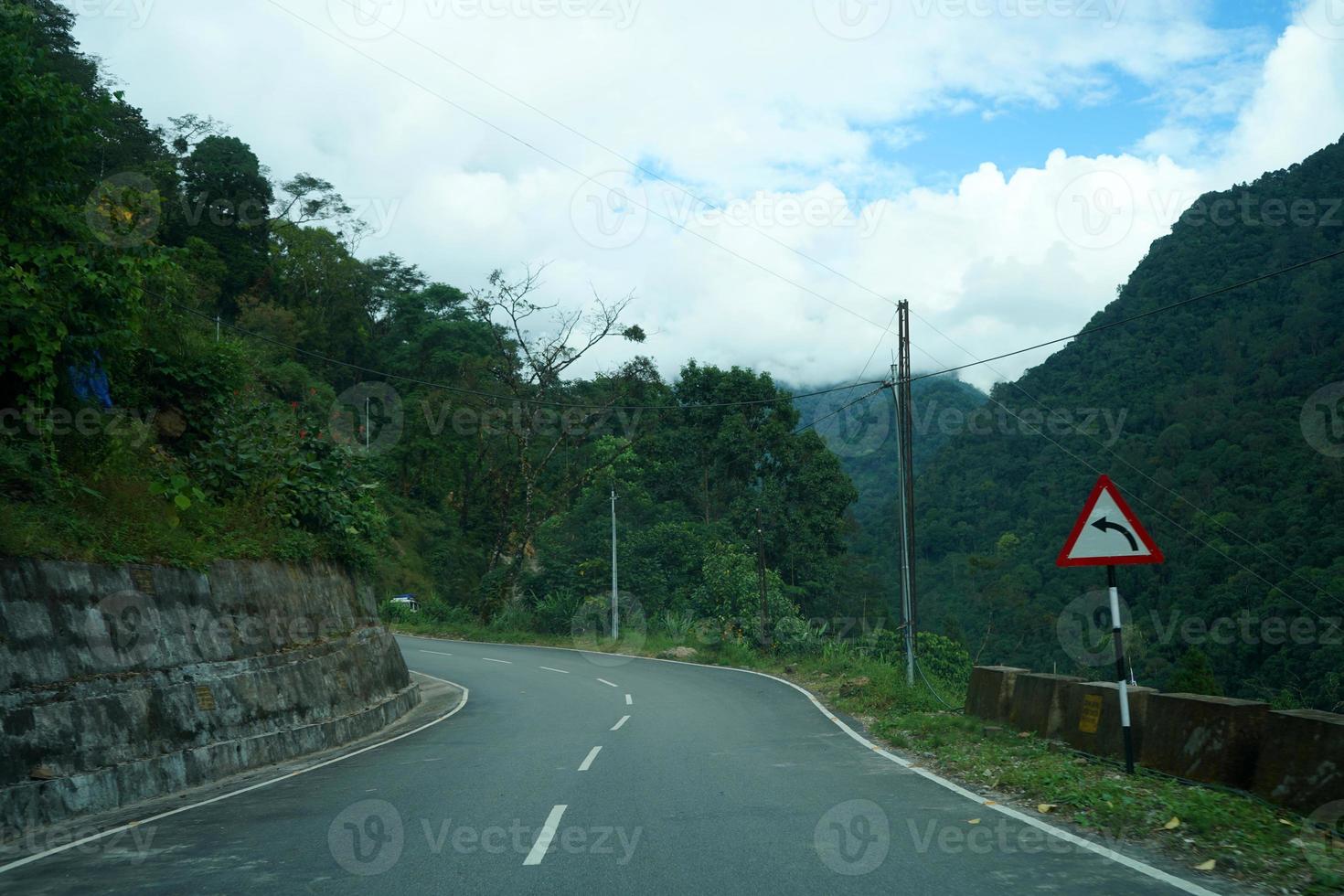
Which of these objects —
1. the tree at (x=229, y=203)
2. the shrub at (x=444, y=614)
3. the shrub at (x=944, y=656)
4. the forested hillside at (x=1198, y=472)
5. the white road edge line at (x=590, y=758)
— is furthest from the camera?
the tree at (x=229, y=203)

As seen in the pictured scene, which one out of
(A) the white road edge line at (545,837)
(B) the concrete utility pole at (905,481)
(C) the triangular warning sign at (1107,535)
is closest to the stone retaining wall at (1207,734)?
(C) the triangular warning sign at (1107,535)

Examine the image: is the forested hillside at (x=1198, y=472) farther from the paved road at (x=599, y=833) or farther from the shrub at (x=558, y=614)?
the paved road at (x=599, y=833)

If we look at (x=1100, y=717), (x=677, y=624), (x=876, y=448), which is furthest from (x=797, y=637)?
(x=876, y=448)

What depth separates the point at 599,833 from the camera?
734 centimetres

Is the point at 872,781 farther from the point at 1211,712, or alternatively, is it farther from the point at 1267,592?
the point at 1267,592

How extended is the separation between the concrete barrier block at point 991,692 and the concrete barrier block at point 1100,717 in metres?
1.67

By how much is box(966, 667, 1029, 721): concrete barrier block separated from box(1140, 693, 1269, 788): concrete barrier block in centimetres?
353

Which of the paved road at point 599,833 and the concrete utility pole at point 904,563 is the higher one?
the concrete utility pole at point 904,563

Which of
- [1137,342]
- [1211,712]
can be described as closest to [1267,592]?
[1137,342]

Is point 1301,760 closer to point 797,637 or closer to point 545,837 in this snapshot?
point 545,837

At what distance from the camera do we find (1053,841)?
6.83 m

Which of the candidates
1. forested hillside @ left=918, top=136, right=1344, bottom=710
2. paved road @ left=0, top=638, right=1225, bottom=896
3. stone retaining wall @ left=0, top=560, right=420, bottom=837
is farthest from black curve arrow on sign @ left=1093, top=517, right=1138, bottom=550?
forested hillside @ left=918, top=136, right=1344, bottom=710

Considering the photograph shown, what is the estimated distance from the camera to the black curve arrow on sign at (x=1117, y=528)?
891 cm

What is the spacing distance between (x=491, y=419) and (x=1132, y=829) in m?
45.3
